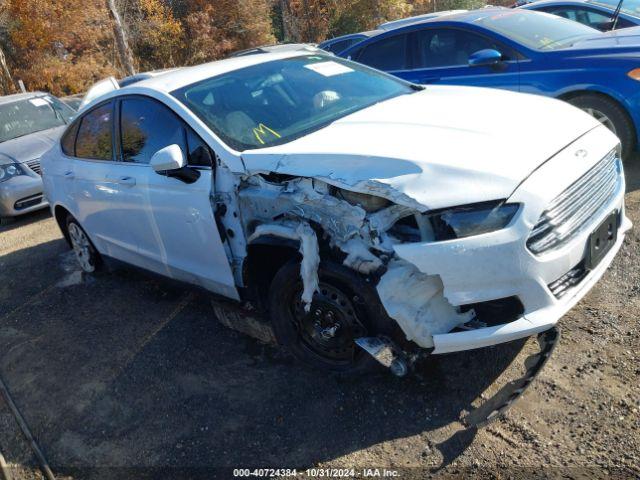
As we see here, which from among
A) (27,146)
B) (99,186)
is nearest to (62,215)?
(99,186)

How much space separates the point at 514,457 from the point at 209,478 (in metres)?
1.43

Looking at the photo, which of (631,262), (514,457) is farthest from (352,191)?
(631,262)

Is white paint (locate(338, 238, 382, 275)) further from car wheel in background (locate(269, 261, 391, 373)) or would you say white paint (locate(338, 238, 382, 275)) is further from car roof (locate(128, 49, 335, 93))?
car roof (locate(128, 49, 335, 93))

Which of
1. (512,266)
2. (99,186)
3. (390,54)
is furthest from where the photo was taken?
(390,54)

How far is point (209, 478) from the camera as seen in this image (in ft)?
8.79

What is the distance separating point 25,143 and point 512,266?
7804 mm

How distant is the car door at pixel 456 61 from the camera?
221 inches

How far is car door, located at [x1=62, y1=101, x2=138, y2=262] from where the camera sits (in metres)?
4.23

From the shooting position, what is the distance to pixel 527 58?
5.47 metres

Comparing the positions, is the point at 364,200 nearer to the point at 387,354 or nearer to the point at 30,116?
the point at 387,354

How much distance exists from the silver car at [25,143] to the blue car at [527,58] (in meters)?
4.74

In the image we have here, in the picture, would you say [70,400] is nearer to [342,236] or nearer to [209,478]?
[209,478]

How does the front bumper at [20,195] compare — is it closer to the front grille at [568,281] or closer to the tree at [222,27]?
the front grille at [568,281]

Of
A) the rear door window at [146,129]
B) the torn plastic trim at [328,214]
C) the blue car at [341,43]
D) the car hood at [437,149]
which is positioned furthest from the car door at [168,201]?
the blue car at [341,43]
